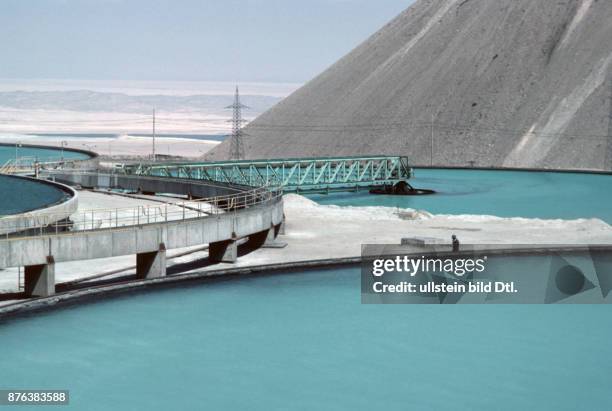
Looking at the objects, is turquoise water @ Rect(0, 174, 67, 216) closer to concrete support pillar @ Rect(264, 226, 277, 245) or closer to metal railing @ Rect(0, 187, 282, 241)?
metal railing @ Rect(0, 187, 282, 241)

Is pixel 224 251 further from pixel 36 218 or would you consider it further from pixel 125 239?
pixel 36 218

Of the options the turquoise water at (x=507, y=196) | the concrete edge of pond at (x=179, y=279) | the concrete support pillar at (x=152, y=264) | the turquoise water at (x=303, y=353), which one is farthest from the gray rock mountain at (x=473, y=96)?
the concrete support pillar at (x=152, y=264)

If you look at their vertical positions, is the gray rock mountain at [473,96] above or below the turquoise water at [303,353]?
above

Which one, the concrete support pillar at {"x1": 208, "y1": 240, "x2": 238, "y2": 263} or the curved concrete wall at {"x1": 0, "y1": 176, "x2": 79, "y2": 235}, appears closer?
the curved concrete wall at {"x1": 0, "y1": 176, "x2": 79, "y2": 235}

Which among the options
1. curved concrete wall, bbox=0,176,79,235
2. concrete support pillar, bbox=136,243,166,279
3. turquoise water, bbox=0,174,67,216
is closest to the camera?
curved concrete wall, bbox=0,176,79,235

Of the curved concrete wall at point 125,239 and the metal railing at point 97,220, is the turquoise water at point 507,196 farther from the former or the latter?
the curved concrete wall at point 125,239

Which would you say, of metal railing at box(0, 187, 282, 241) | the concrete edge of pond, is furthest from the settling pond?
metal railing at box(0, 187, 282, 241)

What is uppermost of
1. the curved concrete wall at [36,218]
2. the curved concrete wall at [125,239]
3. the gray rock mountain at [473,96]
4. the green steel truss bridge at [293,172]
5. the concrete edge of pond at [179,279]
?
the gray rock mountain at [473,96]

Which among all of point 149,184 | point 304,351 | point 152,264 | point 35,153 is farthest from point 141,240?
point 35,153
